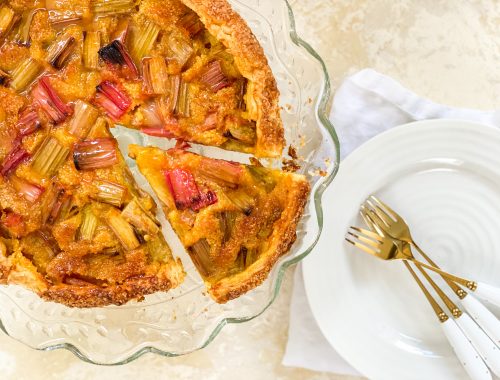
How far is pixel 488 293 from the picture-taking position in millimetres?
2693

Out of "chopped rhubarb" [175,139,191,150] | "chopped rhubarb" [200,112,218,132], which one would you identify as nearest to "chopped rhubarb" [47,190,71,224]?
"chopped rhubarb" [175,139,191,150]

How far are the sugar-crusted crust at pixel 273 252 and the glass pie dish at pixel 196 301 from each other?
4.2 inches

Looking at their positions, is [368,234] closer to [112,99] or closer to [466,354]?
[466,354]

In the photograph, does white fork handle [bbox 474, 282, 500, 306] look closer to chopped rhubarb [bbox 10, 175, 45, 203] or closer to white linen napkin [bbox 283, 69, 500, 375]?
white linen napkin [bbox 283, 69, 500, 375]

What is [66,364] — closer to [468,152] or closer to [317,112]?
[317,112]

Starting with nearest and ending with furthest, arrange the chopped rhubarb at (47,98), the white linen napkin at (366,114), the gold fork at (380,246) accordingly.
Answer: the chopped rhubarb at (47,98) → the gold fork at (380,246) → the white linen napkin at (366,114)

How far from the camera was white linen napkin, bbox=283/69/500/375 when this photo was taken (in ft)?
9.36

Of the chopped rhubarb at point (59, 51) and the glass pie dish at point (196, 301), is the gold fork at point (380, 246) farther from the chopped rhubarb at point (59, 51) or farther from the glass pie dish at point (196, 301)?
the chopped rhubarb at point (59, 51)

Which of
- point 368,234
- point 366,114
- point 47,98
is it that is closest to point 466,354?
point 368,234

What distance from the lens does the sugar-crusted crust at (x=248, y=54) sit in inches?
95.5

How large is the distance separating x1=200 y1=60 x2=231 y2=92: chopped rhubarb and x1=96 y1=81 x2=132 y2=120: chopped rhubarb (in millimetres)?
307

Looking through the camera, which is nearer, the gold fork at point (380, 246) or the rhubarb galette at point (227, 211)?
the rhubarb galette at point (227, 211)

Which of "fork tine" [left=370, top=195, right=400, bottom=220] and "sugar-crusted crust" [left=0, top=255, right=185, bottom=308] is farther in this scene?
"fork tine" [left=370, top=195, right=400, bottom=220]

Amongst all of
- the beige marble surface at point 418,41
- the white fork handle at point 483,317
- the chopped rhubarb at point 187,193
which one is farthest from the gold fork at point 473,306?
the chopped rhubarb at point 187,193
